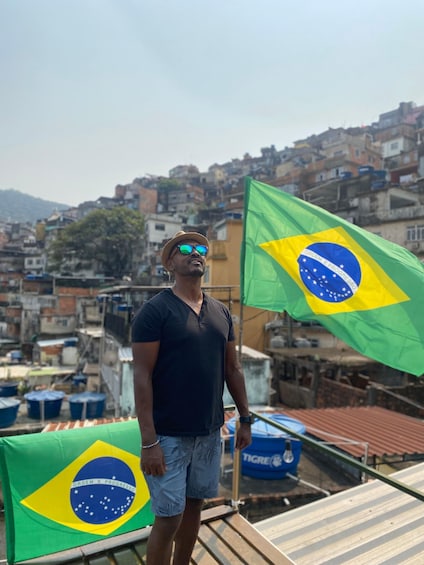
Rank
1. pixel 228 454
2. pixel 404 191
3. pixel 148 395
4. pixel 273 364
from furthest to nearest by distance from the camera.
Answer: pixel 404 191, pixel 273 364, pixel 228 454, pixel 148 395

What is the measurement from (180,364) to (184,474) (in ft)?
2.53

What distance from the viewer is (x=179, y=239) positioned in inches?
110

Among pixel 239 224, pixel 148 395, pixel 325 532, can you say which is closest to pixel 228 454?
pixel 325 532

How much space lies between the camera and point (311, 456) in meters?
10.9

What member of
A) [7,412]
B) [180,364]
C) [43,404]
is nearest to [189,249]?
[180,364]

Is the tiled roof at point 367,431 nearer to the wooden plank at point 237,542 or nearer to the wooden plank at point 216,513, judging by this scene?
the wooden plank at point 216,513

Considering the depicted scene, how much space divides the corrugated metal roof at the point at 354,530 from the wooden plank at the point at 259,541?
7.5 inches

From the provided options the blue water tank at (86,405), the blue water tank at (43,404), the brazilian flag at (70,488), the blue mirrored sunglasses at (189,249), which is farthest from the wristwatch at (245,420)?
the blue water tank at (43,404)

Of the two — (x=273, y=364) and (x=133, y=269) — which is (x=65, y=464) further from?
(x=133, y=269)

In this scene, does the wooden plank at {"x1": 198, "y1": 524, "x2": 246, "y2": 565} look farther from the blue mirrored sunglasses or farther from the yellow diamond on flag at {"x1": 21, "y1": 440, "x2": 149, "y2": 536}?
the blue mirrored sunglasses

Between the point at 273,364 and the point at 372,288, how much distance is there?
21685 millimetres

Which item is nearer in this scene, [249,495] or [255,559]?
[255,559]

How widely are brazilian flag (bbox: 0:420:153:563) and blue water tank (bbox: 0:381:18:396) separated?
81.0ft

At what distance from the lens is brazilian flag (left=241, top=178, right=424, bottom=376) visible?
12.9ft
